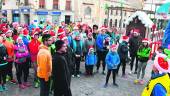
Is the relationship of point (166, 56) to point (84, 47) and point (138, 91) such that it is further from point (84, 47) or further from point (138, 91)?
point (84, 47)

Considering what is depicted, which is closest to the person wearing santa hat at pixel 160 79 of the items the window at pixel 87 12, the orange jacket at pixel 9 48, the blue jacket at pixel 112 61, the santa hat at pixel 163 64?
the santa hat at pixel 163 64

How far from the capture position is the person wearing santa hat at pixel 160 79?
4.14m

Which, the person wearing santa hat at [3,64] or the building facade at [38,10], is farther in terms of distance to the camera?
the building facade at [38,10]

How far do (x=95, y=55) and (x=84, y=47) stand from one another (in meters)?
0.55

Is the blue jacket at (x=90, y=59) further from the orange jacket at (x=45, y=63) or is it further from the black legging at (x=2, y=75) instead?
the orange jacket at (x=45, y=63)

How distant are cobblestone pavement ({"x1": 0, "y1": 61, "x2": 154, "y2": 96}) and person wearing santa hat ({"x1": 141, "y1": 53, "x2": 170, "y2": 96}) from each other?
177 inches

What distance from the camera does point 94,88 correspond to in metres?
9.26

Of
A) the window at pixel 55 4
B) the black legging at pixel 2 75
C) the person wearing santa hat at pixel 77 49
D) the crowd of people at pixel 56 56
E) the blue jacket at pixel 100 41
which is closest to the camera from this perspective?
the crowd of people at pixel 56 56

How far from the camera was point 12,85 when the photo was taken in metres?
9.23

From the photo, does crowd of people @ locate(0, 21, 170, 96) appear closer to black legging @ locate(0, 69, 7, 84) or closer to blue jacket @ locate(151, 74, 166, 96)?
black legging @ locate(0, 69, 7, 84)

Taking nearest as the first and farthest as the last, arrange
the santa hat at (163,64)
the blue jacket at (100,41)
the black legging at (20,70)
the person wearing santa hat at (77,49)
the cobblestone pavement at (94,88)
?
1. the santa hat at (163,64)
2. the cobblestone pavement at (94,88)
3. the black legging at (20,70)
4. the person wearing santa hat at (77,49)
5. the blue jacket at (100,41)

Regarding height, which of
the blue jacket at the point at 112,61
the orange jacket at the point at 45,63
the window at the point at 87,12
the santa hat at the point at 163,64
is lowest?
the blue jacket at the point at 112,61

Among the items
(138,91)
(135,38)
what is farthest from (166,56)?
(135,38)

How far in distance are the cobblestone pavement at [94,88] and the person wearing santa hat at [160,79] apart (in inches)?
177
